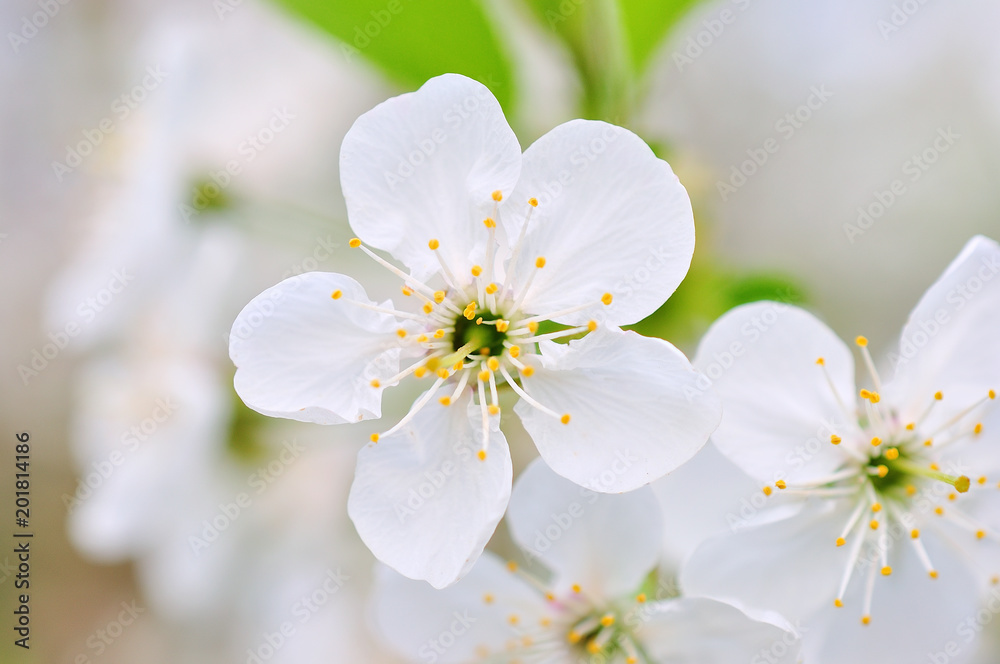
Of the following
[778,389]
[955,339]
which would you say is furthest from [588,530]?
[955,339]

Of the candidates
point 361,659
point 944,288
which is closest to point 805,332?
point 944,288

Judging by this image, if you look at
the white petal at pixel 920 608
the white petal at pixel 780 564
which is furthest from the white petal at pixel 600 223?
the white petal at pixel 920 608

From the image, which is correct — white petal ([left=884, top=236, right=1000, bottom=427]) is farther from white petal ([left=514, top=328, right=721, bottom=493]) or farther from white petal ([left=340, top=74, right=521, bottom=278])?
white petal ([left=340, top=74, right=521, bottom=278])

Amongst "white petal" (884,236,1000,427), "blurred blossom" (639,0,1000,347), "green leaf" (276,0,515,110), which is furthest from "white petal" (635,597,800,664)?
"blurred blossom" (639,0,1000,347)

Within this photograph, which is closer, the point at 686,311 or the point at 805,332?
the point at 805,332

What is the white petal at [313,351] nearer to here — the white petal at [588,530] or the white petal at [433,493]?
the white petal at [433,493]

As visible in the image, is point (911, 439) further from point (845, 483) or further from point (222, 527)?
point (222, 527)
